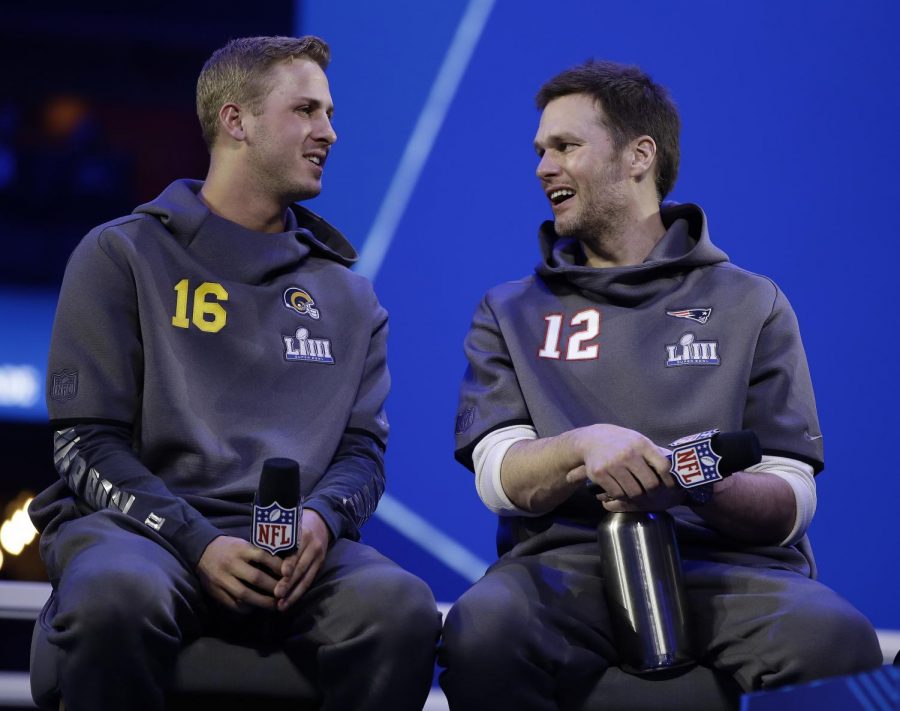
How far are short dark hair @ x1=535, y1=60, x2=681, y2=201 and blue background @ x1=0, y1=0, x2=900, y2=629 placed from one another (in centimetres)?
46

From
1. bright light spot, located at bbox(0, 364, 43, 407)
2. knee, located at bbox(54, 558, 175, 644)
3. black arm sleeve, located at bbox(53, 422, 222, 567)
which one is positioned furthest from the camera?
bright light spot, located at bbox(0, 364, 43, 407)

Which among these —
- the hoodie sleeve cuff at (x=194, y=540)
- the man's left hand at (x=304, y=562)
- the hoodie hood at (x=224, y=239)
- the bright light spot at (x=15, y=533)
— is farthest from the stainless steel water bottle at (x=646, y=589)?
the bright light spot at (x=15, y=533)

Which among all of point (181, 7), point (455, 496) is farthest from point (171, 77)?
point (455, 496)

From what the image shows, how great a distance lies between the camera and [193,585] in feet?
6.81

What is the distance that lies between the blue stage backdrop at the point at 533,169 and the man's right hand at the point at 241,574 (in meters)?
1.26

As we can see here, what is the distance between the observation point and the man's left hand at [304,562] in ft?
6.70

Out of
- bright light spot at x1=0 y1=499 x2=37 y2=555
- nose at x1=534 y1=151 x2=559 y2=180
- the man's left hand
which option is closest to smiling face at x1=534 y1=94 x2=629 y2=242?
nose at x1=534 y1=151 x2=559 y2=180

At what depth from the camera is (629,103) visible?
2766 mm

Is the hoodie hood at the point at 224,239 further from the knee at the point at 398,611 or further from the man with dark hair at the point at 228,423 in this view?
the knee at the point at 398,611

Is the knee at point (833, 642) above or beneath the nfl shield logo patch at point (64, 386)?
beneath

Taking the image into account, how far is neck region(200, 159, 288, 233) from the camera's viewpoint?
2.66 m

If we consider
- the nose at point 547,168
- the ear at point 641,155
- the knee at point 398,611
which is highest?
the ear at point 641,155

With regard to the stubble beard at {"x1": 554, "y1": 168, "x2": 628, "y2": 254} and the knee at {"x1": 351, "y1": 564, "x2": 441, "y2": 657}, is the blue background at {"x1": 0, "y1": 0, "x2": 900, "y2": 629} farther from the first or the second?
the knee at {"x1": 351, "y1": 564, "x2": 441, "y2": 657}

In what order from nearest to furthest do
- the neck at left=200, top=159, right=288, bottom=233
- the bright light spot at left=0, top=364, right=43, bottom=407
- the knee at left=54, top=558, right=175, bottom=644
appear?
1. the knee at left=54, top=558, right=175, bottom=644
2. the neck at left=200, top=159, right=288, bottom=233
3. the bright light spot at left=0, top=364, right=43, bottom=407
